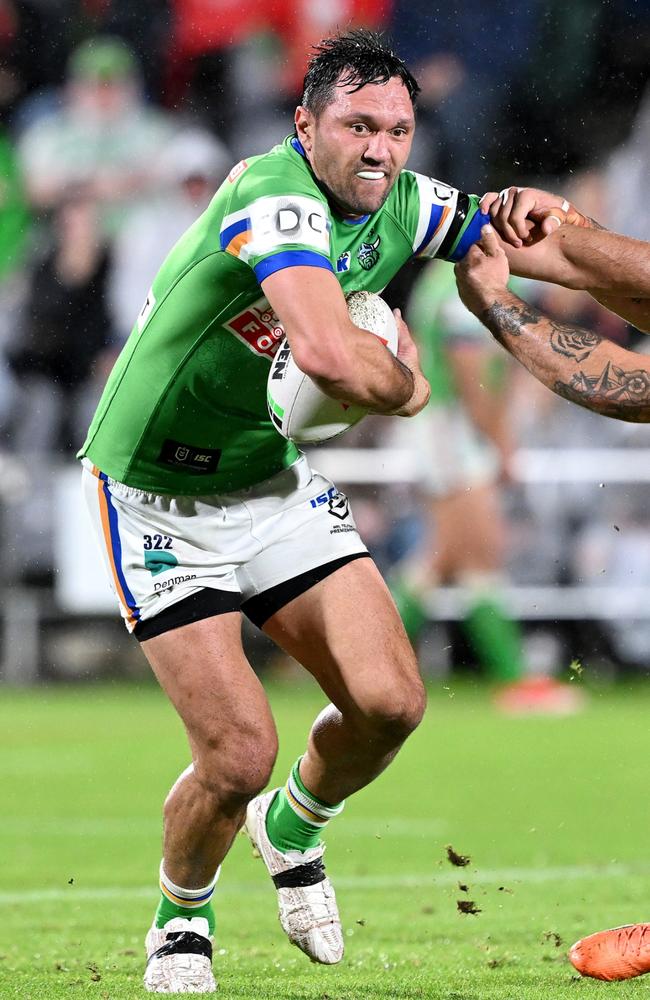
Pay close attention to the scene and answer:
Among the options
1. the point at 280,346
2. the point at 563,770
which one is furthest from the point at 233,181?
the point at 563,770

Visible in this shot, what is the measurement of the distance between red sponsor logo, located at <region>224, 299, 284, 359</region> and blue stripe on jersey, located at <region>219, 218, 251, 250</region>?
0.22m

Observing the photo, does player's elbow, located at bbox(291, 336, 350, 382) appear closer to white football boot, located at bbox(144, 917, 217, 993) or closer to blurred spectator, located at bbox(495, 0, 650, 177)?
white football boot, located at bbox(144, 917, 217, 993)

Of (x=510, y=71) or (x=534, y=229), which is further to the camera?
(x=510, y=71)

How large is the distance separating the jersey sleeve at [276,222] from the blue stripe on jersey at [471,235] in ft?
1.90

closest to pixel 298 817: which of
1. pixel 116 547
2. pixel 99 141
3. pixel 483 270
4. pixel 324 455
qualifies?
pixel 116 547

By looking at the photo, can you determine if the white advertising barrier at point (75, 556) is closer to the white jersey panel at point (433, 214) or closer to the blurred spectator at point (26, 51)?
the blurred spectator at point (26, 51)

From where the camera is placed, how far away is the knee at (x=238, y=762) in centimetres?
430

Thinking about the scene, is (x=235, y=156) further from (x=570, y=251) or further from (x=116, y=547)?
(x=116, y=547)

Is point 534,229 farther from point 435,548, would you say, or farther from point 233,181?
point 435,548

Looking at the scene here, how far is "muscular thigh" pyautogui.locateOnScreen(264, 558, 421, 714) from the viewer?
441 centimetres

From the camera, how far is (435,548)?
11.4m

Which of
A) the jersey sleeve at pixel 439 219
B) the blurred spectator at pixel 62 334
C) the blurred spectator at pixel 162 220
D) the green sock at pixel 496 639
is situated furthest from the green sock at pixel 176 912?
the blurred spectator at pixel 162 220

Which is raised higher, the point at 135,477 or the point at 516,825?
the point at 135,477

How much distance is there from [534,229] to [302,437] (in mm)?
1037
